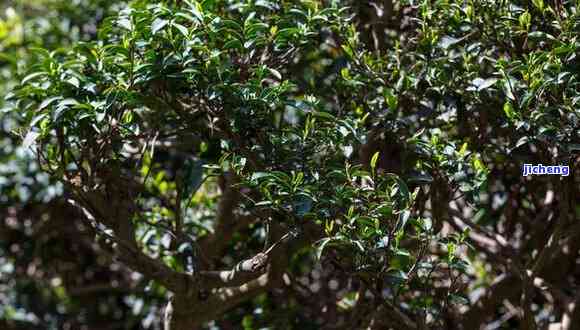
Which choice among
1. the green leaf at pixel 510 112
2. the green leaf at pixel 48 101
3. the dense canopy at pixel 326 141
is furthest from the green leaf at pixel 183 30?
the green leaf at pixel 510 112

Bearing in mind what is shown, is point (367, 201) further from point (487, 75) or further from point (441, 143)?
point (487, 75)

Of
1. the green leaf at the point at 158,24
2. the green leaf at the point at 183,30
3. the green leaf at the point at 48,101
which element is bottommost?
the green leaf at the point at 48,101

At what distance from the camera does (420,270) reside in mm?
2793

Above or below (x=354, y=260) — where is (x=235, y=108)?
above

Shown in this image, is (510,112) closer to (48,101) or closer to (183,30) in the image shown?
(183,30)

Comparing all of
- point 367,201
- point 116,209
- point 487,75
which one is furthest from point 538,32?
point 116,209

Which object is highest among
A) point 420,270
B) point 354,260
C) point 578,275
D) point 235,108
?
point 235,108

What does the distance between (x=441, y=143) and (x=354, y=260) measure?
489mm

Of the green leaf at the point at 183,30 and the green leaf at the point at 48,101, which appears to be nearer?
the green leaf at the point at 183,30

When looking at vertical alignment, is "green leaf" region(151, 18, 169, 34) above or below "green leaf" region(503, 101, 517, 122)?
above

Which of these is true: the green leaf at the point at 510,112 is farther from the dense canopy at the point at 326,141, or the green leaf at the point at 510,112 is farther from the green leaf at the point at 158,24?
the green leaf at the point at 158,24

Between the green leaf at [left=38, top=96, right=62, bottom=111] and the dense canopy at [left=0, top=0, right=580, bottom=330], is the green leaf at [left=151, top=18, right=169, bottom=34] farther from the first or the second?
the green leaf at [left=38, top=96, right=62, bottom=111]

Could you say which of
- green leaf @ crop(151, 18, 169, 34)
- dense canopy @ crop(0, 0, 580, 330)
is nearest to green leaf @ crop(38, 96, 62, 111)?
dense canopy @ crop(0, 0, 580, 330)

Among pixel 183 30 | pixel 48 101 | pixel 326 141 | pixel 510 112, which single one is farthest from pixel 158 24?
pixel 510 112
